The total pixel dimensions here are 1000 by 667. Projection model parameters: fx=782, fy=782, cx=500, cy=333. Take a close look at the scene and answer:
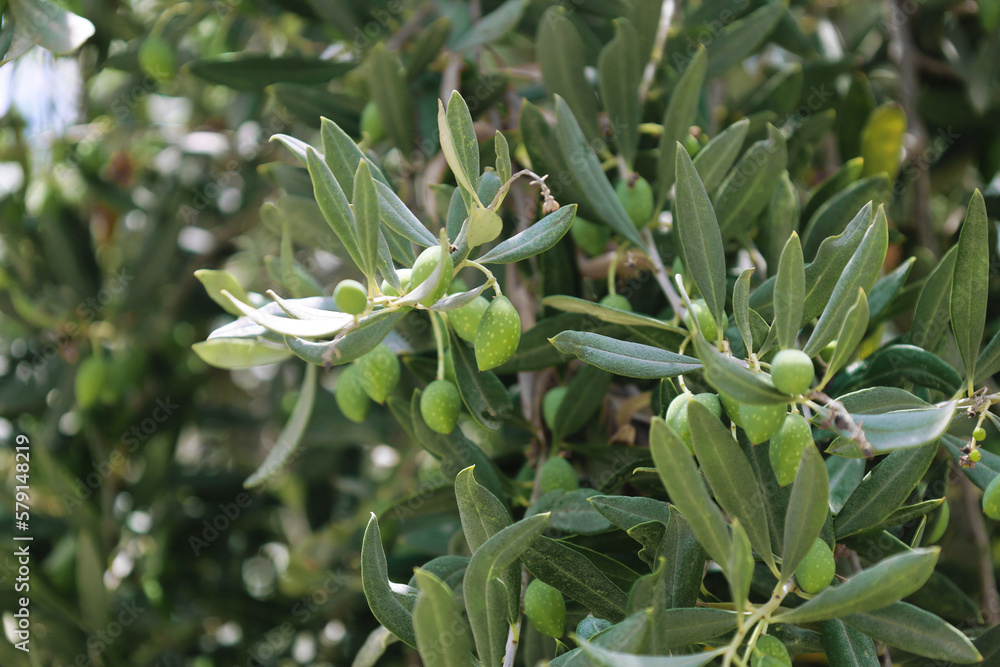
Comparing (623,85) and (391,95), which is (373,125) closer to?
(391,95)

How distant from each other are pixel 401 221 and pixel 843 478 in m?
0.63

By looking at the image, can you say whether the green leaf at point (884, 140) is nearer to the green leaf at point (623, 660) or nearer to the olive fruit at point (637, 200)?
the olive fruit at point (637, 200)

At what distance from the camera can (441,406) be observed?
0.97 meters

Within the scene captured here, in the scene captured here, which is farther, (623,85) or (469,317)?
(623,85)

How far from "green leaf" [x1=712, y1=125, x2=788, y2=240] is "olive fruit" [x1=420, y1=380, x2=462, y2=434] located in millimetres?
461

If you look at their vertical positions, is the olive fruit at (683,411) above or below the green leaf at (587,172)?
below

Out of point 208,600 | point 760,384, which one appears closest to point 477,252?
point 760,384

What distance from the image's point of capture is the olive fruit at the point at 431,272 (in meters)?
0.71

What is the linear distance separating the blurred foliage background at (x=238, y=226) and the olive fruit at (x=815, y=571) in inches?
25.6

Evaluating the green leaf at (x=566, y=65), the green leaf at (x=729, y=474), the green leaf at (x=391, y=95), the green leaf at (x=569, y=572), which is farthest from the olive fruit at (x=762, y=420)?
the green leaf at (x=391, y=95)

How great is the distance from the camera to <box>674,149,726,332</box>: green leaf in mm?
812

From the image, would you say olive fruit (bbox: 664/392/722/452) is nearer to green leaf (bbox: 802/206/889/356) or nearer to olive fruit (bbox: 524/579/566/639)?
green leaf (bbox: 802/206/889/356)

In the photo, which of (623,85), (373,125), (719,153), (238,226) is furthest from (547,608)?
(238,226)

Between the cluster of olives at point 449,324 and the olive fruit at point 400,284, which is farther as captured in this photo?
the olive fruit at point 400,284
